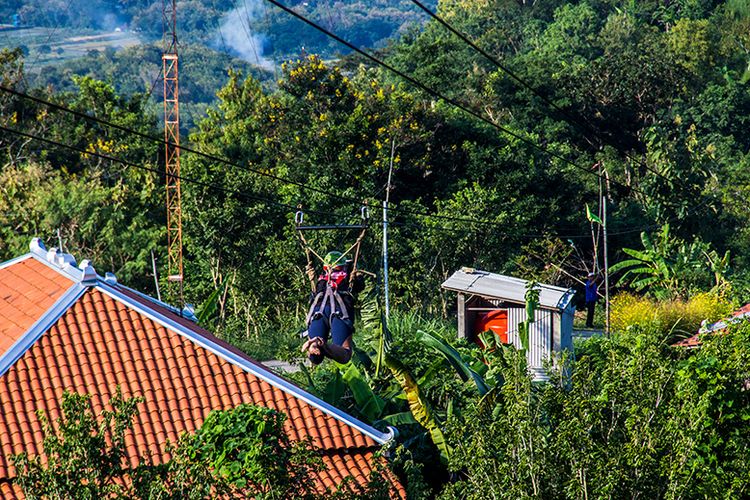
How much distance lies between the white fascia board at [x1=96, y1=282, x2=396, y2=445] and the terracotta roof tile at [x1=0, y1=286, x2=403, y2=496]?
5cm

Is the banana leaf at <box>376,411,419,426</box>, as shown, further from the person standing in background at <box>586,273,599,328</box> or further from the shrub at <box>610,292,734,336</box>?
the person standing in background at <box>586,273,599,328</box>

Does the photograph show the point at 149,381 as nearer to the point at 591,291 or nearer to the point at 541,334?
the point at 541,334

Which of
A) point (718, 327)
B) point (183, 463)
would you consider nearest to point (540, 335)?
point (718, 327)

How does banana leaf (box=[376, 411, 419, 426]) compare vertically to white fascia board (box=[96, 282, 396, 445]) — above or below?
below

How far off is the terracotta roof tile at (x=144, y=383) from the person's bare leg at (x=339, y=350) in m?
Result: 1.08

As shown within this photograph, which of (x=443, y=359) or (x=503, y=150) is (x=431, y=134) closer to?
(x=503, y=150)

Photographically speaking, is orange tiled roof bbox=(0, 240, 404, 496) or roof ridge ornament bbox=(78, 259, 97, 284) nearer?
orange tiled roof bbox=(0, 240, 404, 496)

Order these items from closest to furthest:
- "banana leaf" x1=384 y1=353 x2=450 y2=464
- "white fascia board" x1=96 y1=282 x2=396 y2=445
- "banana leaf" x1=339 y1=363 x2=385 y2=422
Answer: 1. "white fascia board" x1=96 y1=282 x2=396 y2=445
2. "banana leaf" x1=384 y1=353 x2=450 y2=464
3. "banana leaf" x1=339 y1=363 x2=385 y2=422

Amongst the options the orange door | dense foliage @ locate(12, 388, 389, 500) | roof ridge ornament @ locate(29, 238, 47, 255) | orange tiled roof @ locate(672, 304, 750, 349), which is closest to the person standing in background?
the orange door

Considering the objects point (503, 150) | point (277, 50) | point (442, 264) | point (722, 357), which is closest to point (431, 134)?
point (503, 150)

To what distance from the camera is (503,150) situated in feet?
116

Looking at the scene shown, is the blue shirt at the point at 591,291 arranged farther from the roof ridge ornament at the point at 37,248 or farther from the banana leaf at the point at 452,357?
the roof ridge ornament at the point at 37,248

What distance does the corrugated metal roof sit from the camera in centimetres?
2036

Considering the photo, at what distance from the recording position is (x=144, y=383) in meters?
13.0
